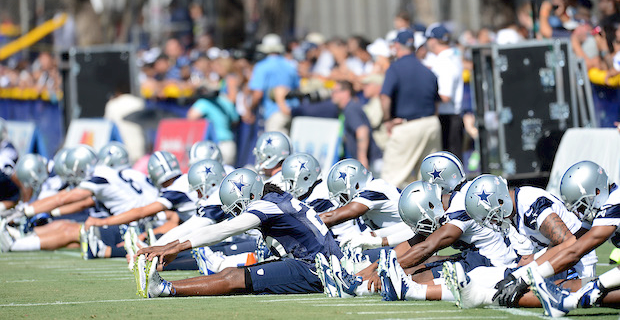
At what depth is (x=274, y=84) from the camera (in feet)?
56.6

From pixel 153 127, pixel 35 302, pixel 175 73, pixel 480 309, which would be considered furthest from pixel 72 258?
pixel 175 73

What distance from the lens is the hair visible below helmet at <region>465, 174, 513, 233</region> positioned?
25.3 ft

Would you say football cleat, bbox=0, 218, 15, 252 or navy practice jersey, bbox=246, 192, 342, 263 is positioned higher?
navy practice jersey, bbox=246, 192, 342, 263

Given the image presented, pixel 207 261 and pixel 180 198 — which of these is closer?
pixel 207 261

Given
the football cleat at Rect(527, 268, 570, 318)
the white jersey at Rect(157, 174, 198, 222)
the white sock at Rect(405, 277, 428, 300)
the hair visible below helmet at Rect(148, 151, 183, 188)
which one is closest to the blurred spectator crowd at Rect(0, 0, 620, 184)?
the hair visible below helmet at Rect(148, 151, 183, 188)

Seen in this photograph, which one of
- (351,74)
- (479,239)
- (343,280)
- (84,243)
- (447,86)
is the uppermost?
(351,74)

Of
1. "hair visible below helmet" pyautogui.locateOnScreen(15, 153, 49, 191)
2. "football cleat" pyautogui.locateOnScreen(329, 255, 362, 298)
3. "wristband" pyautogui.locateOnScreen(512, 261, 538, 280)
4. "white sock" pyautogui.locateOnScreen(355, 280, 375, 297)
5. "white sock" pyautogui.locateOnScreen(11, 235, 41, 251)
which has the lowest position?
"white sock" pyautogui.locateOnScreen(11, 235, 41, 251)

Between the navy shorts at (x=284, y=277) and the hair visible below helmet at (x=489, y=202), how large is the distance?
4.70 ft

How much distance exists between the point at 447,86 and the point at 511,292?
6767mm

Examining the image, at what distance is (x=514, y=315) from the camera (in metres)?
7.04

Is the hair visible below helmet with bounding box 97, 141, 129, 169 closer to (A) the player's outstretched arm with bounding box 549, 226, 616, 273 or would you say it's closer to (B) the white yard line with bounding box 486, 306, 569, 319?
(B) the white yard line with bounding box 486, 306, 569, 319

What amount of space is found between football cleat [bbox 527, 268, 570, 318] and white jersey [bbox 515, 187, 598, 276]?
84 cm

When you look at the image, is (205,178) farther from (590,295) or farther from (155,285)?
(590,295)

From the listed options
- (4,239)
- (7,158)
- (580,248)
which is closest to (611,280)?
(580,248)
